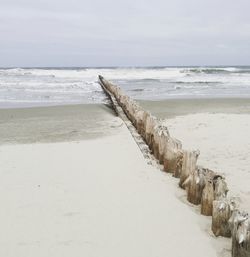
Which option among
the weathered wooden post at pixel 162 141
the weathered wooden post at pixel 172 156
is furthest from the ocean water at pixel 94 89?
the weathered wooden post at pixel 172 156

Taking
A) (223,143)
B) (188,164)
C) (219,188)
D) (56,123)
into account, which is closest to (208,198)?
(219,188)

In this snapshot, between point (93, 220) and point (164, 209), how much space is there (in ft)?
2.24

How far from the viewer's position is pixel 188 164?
14.8ft

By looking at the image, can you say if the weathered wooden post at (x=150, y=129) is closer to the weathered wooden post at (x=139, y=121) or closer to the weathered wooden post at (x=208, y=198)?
the weathered wooden post at (x=139, y=121)

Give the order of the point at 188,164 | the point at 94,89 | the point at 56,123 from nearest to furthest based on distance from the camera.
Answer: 1. the point at 188,164
2. the point at 56,123
3. the point at 94,89

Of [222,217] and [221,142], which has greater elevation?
[222,217]

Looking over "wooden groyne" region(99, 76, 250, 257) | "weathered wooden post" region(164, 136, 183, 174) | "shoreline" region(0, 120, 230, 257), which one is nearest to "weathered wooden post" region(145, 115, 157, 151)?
"wooden groyne" region(99, 76, 250, 257)

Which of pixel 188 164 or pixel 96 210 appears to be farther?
pixel 188 164

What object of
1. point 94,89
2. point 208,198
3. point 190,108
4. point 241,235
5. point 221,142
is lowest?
point 94,89

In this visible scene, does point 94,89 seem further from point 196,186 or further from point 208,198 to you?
point 208,198

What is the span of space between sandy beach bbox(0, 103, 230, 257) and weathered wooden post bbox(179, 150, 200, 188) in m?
0.16

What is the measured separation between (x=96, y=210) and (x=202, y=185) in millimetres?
1009

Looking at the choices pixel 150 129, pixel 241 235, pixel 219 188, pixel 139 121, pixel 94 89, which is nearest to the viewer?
pixel 241 235

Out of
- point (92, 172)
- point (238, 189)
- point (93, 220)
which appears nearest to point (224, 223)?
point (93, 220)
